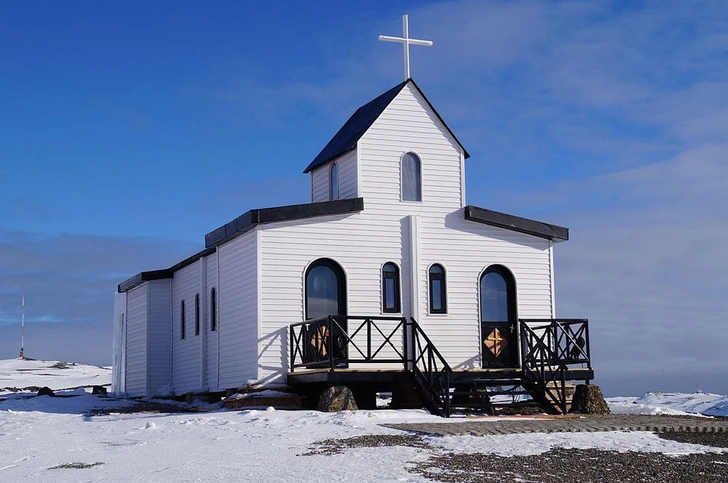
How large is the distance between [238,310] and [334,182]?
453 cm

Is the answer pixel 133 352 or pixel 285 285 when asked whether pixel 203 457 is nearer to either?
pixel 285 285

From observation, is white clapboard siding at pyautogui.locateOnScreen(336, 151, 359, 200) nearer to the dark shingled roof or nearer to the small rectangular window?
the dark shingled roof

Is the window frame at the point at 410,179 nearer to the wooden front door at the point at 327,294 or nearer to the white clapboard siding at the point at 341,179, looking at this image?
the white clapboard siding at the point at 341,179

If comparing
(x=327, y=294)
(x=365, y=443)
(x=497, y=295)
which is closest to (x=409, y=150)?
(x=497, y=295)

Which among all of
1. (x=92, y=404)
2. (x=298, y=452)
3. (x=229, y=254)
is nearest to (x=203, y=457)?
(x=298, y=452)

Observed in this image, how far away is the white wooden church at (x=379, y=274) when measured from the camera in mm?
21484

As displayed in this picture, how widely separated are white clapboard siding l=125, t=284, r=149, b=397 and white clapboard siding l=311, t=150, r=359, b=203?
6.44 m

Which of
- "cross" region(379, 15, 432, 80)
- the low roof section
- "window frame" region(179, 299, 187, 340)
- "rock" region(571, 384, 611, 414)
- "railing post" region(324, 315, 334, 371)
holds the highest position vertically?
"cross" region(379, 15, 432, 80)

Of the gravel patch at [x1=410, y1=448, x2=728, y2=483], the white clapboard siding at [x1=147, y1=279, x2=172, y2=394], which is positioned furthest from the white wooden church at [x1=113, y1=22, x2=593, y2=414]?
the gravel patch at [x1=410, y1=448, x2=728, y2=483]

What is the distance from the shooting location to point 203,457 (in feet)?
41.3

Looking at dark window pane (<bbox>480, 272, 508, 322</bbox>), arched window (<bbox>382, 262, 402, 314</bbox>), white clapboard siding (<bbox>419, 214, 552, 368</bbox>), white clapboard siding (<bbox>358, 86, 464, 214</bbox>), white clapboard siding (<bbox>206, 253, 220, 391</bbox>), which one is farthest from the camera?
white clapboard siding (<bbox>206, 253, 220, 391</bbox>)

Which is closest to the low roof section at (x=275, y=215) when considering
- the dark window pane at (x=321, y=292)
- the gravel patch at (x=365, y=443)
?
the dark window pane at (x=321, y=292)

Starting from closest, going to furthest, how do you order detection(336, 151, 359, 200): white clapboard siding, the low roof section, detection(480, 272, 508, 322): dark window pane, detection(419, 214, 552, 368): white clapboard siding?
the low roof section < detection(419, 214, 552, 368): white clapboard siding < detection(336, 151, 359, 200): white clapboard siding < detection(480, 272, 508, 322): dark window pane

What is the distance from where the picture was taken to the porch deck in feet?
66.3
